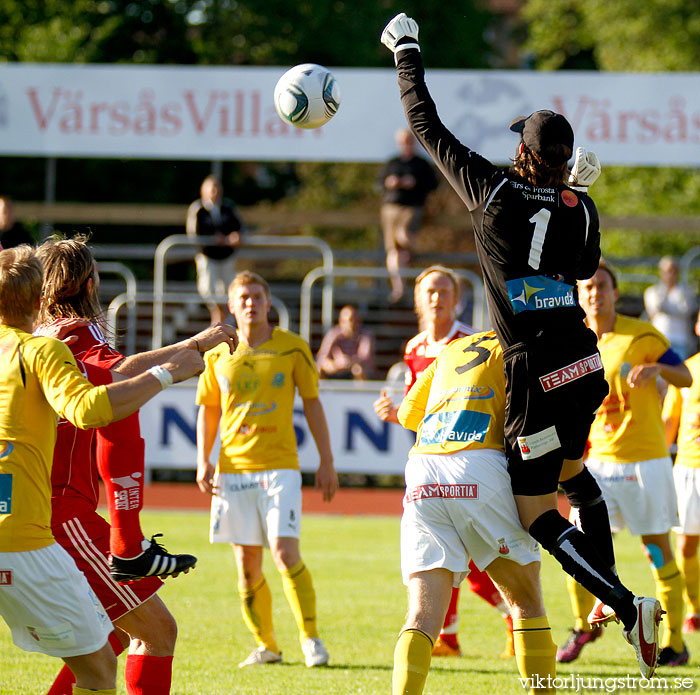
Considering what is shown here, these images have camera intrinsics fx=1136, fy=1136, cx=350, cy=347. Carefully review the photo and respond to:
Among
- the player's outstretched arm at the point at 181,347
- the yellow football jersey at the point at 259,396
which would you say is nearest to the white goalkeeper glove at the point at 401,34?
the player's outstretched arm at the point at 181,347

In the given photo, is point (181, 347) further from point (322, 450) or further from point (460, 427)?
point (322, 450)

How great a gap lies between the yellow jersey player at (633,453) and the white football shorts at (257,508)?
73.0 inches

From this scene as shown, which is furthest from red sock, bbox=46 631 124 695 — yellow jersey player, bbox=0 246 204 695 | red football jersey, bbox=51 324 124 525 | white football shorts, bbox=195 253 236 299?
white football shorts, bbox=195 253 236 299

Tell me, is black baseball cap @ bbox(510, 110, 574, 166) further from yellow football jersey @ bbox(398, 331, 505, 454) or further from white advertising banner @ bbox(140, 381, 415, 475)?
white advertising banner @ bbox(140, 381, 415, 475)

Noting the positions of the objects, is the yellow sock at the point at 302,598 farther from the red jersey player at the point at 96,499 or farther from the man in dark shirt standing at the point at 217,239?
the man in dark shirt standing at the point at 217,239

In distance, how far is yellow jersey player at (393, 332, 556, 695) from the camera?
4629 millimetres

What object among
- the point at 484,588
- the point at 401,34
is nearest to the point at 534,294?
the point at 401,34

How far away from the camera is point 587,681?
631 cm

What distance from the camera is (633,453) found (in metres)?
7.25

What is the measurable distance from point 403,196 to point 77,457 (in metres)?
11.0

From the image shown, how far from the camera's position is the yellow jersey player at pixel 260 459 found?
7059mm

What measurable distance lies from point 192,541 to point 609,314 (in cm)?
628

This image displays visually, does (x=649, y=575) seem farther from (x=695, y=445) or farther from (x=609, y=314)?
(x=609, y=314)

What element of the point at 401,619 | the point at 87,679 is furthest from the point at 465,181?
the point at 401,619
